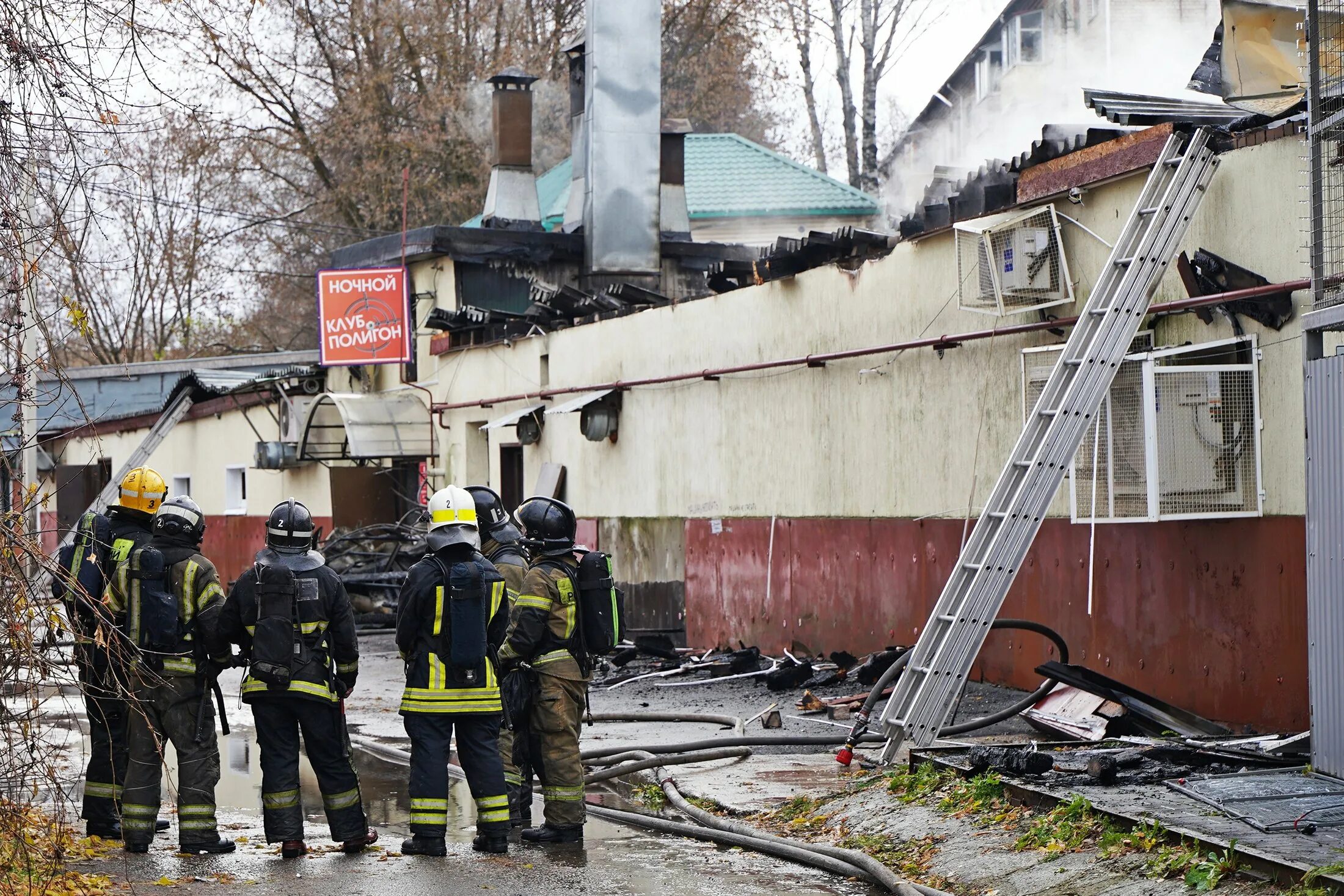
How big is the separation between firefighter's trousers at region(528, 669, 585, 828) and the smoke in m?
8.03

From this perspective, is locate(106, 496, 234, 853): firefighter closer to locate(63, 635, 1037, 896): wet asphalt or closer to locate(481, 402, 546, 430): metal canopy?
locate(63, 635, 1037, 896): wet asphalt

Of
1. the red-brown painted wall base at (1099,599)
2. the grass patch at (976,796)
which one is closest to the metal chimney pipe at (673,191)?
the red-brown painted wall base at (1099,599)

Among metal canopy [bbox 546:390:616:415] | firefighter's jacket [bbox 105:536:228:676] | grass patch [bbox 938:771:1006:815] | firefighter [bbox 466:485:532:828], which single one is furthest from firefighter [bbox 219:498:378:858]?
metal canopy [bbox 546:390:616:415]

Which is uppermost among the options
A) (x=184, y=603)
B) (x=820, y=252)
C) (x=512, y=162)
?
(x=512, y=162)

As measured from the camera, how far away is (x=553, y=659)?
858cm

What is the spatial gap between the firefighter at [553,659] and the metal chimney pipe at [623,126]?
15953 mm

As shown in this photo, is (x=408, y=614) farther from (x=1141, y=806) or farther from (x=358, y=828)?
(x=1141, y=806)

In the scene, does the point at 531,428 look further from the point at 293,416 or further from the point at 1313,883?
the point at 1313,883

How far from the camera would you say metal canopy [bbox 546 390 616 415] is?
63.6 feet

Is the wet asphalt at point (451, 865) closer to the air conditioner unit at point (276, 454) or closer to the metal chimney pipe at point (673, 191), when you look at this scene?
the metal chimney pipe at point (673, 191)

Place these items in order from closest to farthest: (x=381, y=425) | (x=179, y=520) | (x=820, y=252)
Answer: (x=179, y=520) → (x=820, y=252) → (x=381, y=425)

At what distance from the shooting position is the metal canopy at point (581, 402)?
19.4 m

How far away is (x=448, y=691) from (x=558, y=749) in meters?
0.75

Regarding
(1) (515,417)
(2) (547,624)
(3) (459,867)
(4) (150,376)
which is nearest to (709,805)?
(2) (547,624)
